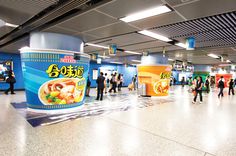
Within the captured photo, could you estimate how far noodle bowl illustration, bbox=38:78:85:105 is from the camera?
600 centimetres

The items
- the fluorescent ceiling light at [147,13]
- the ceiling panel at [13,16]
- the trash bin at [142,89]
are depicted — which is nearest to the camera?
the fluorescent ceiling light at [147,13]

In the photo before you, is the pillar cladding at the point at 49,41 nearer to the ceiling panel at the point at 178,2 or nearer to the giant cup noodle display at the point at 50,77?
the giant cup noodle display at the point at 50,77

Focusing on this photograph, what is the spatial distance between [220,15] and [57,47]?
17.8 feet

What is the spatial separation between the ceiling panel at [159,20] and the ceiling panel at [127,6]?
2.37ft

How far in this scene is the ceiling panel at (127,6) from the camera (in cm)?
356

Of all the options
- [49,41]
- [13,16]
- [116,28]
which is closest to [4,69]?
[49,41]

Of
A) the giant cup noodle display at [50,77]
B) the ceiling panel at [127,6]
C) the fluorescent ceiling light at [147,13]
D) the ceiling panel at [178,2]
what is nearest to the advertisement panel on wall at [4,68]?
the giant cup noodle display at [50,77]

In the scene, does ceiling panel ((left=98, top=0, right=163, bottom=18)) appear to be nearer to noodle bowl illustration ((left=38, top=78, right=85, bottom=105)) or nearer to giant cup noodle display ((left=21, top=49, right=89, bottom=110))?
giant cup noodle display ((left=21, top=49, right=89, bottom=110))

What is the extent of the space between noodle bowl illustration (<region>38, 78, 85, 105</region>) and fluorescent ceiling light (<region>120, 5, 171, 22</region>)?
3.20 meters

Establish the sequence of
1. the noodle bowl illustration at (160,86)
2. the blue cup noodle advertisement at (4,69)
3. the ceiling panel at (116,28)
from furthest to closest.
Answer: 1. the blue cup noodle advertisement at (4,69)
2. the noodle bowl illustration at (160,86)
3. the ceiling panel at (116,28)

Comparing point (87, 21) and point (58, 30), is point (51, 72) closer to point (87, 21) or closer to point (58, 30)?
point (58, 30)

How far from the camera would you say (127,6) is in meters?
3.79

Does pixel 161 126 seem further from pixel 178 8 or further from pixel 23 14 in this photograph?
pixel 23 14

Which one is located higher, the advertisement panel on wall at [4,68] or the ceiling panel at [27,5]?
the ceiling panel at [27,5]
